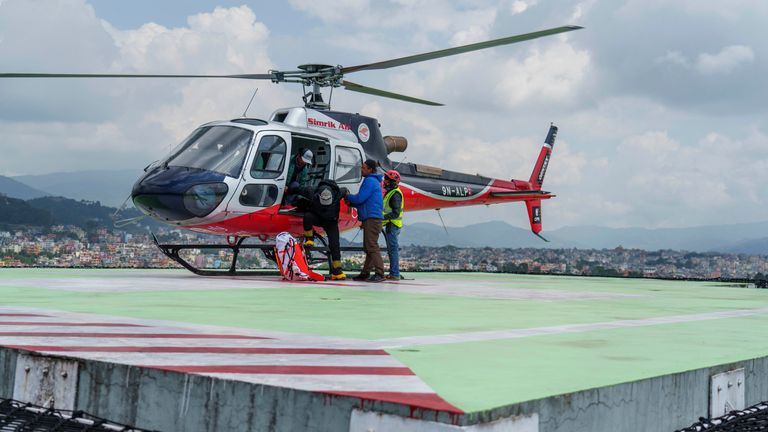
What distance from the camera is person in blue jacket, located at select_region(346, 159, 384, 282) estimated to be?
13.5 meters

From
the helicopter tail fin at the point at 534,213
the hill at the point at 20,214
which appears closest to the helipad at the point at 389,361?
the helicopter tail fin at the point at 534,213

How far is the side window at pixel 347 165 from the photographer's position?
15.2 metres

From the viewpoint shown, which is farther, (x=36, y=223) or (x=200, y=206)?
(x=36, y=223)

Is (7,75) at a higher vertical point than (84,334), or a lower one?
higher

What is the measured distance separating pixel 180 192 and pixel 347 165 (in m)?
3.42

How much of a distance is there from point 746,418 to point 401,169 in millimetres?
13676

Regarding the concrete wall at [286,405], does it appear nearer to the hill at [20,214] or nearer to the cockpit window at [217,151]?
the cockpit window at [217,151]

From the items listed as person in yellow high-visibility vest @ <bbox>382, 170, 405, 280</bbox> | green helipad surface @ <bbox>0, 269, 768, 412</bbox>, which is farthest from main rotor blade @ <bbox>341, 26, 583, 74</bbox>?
green helipad surface @ <bbox>0, 269, 768, 412</bbox>

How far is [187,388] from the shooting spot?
3562 mm

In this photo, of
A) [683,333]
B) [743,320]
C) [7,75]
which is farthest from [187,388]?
[7,75]

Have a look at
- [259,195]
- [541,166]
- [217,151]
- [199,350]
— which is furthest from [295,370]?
[541,166]

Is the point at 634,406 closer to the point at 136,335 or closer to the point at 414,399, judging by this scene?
the point at 414,399

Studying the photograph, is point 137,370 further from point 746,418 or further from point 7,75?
point 7,75

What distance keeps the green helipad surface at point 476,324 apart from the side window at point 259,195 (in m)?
2.55
